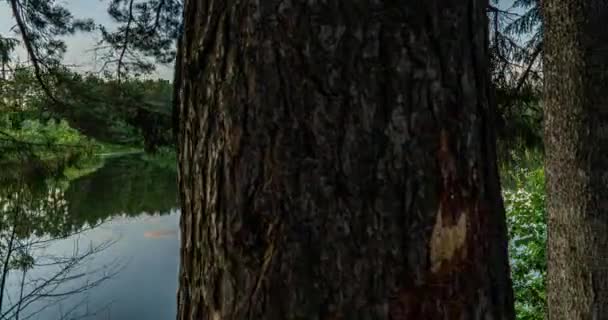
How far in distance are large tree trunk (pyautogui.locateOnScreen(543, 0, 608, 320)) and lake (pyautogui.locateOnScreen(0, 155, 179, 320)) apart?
281 centimetres

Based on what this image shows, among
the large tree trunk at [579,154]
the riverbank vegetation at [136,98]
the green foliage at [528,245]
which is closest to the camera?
the large tree trunk at [579,154]

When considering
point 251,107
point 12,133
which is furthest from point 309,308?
point 12,133

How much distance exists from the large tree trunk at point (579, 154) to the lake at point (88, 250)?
2.81 metres

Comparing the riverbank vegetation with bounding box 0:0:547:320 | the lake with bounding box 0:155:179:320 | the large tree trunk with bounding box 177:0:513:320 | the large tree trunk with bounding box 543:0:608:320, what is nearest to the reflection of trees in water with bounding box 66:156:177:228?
the lake with bounding box 0:155:179:320

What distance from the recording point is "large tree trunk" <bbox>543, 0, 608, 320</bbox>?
5.17ft

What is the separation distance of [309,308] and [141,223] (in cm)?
823

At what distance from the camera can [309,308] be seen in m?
0.50

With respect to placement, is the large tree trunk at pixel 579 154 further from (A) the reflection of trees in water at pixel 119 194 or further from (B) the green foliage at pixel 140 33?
(A) the reflection of trees in water at pixel 119 194

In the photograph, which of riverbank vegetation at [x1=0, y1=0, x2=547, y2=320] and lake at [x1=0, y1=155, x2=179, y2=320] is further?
lake at [x1=0, y1=155, x2=179, y2=320]

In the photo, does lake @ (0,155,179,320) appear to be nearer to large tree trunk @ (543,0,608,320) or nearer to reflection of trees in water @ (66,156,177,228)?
reflection of trees in water @ (66,156,177,228)

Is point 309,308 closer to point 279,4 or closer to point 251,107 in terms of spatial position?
point 251,107

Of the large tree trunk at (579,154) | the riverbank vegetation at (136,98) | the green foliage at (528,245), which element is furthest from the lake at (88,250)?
the green foliage at (528,245)

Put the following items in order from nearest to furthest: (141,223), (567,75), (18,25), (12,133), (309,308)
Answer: (309,308), (567,75), (18,25), (12,133), (141,223)

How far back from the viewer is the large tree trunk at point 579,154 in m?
1.58
